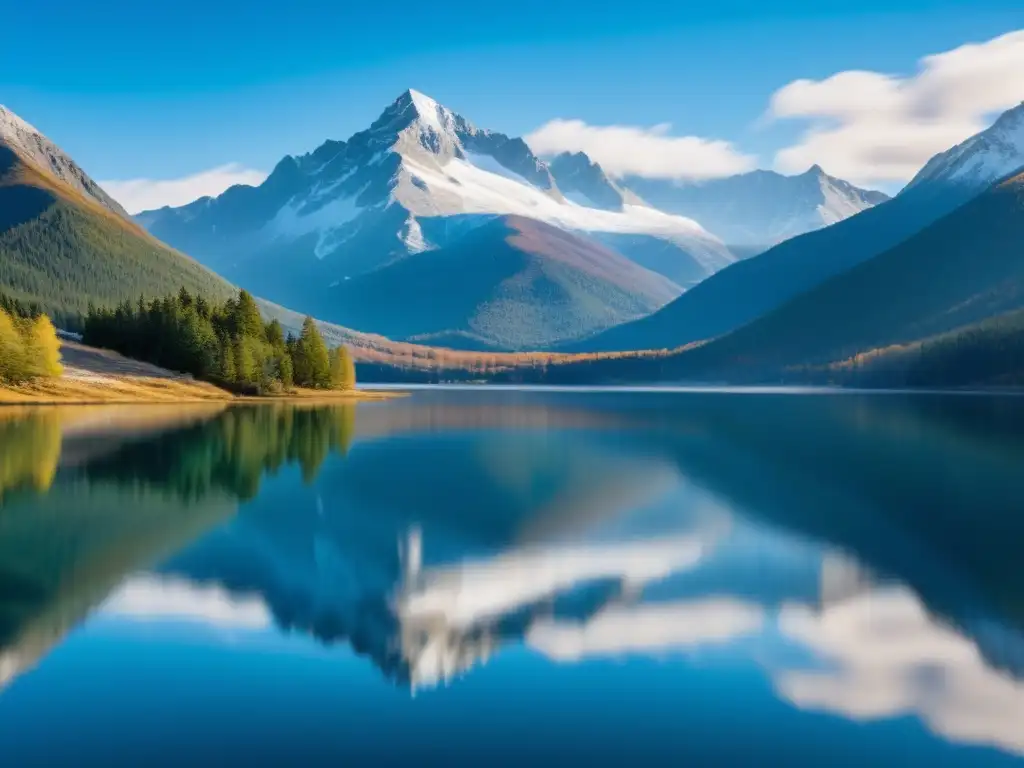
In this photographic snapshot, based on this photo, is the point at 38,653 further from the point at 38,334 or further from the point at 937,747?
the point at 38,334

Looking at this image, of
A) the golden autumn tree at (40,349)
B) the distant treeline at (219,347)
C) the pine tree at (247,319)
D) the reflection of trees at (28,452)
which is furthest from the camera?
the pine tree at (247,319)

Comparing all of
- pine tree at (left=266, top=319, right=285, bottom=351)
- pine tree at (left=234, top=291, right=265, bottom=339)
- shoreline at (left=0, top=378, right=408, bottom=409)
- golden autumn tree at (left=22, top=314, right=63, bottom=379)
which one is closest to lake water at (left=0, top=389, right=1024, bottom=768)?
shoreline at (left=0, top=378, right=408, bottom=409)

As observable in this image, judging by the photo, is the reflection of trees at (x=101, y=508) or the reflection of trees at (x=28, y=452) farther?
the reflection of trees at (x=28, y=452)

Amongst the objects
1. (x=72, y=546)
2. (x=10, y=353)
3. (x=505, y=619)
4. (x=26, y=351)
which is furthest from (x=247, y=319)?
(x=505, y=619)

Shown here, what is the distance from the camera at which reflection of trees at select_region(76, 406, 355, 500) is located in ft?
214

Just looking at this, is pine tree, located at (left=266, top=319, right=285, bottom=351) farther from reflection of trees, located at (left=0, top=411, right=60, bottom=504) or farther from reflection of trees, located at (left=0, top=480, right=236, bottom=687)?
reflection of trees, located at (left=0, top=480, right=236, bottom=687)

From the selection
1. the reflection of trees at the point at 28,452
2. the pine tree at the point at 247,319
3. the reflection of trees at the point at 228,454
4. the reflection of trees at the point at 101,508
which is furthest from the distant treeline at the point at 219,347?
the reflection of trees at the point at 101,508

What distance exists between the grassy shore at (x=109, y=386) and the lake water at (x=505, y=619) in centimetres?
9387

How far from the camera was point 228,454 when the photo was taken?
8262cm

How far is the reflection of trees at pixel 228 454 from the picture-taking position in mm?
65250

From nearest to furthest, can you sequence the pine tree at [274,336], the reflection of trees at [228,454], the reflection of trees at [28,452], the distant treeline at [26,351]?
the reflection of trees at [28,452], the reflection of trees at [228,454], the distant treeline at [26,351], the pine tree at [274,336]

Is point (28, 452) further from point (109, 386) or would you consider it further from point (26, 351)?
point (109, 386)

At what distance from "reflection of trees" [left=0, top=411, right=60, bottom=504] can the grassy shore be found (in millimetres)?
41162

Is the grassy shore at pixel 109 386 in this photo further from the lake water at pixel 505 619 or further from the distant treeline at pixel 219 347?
the lake water at pixel 505 619
